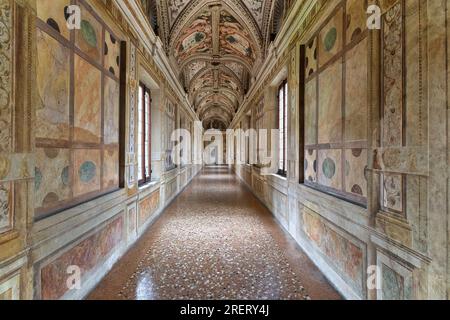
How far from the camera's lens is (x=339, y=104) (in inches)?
119

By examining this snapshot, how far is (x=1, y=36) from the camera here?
5.35ft

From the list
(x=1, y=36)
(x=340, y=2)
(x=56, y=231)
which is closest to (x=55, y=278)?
(x=56, y=231)

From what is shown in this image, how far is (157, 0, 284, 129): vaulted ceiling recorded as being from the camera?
22.4ft

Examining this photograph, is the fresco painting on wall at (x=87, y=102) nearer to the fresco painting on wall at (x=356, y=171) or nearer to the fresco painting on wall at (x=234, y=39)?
the fresco painting on wall at (x=356, y=171)

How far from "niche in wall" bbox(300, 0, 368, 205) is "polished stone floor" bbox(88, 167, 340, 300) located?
1243 millimetres

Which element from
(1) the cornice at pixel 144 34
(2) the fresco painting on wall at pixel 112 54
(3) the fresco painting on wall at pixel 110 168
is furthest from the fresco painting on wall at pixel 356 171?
(1) the cornice at pixel 144 34

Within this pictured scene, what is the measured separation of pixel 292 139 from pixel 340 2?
2.35 meters

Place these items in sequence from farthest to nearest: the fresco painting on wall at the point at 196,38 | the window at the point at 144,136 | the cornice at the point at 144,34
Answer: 1. the fresco painting on wall at the point at 196,38
2. the window at the point at 144,136
3. the cornice at the point at 144,34

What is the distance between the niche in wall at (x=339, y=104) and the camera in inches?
101

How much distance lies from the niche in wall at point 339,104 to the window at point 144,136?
147 inches

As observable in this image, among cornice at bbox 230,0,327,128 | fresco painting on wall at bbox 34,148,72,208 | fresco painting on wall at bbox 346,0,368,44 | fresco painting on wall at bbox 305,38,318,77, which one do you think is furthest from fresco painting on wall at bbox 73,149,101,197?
cornice at bbox 230,0,327,128

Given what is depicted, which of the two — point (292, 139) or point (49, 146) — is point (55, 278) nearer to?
point (49, 146)

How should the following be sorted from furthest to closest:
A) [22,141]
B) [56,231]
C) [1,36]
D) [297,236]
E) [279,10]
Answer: [279,10] → [297,236] → [56,231] → [22,141] → [1,36]

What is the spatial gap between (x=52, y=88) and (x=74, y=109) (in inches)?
16.3
